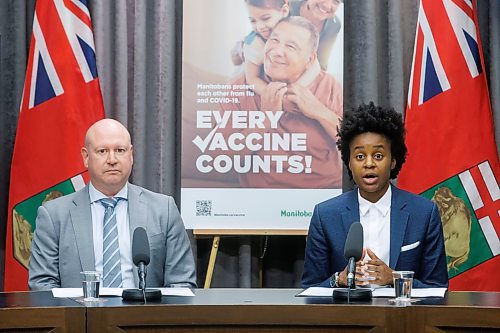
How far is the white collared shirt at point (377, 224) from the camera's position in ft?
10.8

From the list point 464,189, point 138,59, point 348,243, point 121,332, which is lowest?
point 121,332

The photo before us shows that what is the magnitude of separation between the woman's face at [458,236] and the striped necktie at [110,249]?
173cm

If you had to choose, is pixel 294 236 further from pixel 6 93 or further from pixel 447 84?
pixel 6 93

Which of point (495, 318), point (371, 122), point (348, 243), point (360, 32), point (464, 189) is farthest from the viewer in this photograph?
point (360, 32)

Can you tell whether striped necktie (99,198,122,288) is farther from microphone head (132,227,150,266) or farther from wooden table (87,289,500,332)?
wooden table (87,289,500,332)

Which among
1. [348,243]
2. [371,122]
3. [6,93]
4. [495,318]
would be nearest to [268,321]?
[348,243]

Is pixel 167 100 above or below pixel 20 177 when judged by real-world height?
above

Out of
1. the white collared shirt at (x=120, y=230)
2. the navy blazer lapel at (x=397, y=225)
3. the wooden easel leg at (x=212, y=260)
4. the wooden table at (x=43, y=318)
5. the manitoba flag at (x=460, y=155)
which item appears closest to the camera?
the wooden table at (x=43, y=318)

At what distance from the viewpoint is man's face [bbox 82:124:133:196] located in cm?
341

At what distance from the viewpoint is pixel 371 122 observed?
11.1ft

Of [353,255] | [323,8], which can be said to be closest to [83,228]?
[353,255]

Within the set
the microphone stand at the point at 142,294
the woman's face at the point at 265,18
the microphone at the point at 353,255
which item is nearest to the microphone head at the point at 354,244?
the microphone at the point at 353,255

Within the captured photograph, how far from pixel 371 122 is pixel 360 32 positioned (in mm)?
1373

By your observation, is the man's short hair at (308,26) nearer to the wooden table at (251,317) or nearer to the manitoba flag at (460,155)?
the manitoba flag at (460,155)
